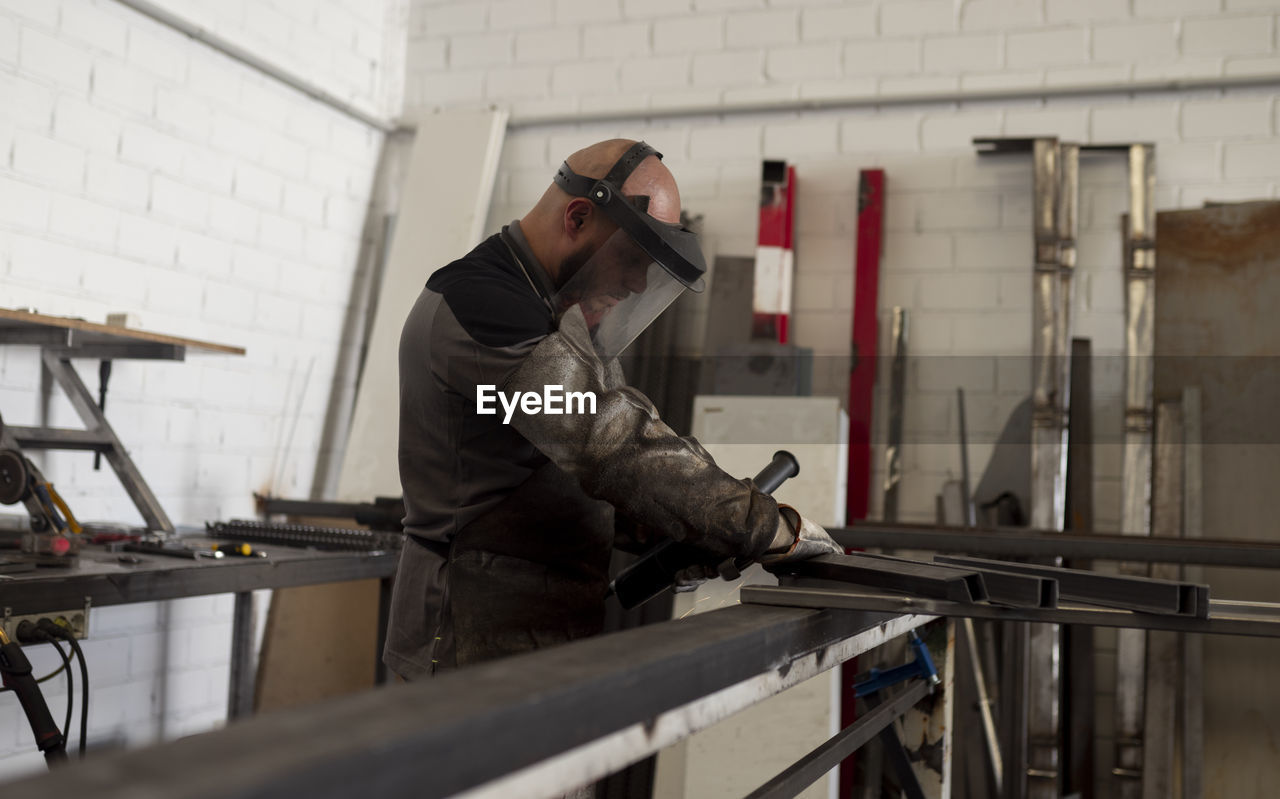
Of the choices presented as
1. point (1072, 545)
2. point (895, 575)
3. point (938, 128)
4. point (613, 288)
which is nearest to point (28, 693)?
point (613, 288)

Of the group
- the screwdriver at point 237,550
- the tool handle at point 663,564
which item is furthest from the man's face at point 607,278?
the screwdriver at point 237,550

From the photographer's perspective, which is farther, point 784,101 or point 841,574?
point 784,101

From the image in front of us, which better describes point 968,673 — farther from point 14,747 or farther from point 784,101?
point 14,747

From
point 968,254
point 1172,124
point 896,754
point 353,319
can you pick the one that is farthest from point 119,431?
point 1172,124

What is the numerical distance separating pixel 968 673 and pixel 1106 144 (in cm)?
153

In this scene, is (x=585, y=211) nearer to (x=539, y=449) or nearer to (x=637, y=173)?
(x=637, y=173)

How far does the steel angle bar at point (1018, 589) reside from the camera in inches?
44.6

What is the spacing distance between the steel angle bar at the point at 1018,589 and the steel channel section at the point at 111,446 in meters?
1.93

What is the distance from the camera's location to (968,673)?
2836 millimetres

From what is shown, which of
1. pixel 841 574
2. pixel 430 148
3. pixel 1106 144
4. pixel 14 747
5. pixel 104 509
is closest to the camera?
pixel 841 574

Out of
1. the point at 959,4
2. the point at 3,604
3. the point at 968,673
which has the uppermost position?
the point at 959,4

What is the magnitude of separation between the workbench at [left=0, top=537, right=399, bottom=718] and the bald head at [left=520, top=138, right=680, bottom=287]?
3.38 feet

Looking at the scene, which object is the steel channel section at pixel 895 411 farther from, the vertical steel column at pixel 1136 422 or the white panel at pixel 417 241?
the white panel at pixel 417 241

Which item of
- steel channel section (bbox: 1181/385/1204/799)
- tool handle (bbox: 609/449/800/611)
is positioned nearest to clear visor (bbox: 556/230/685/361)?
tool handle (bbox: 609/449/800/611)
